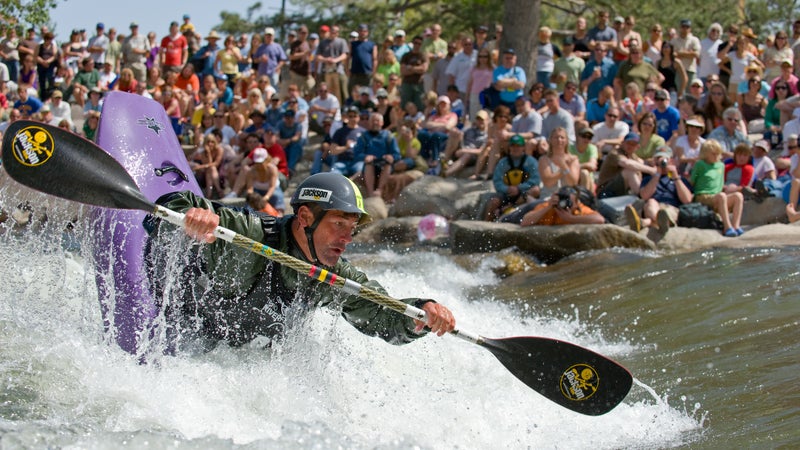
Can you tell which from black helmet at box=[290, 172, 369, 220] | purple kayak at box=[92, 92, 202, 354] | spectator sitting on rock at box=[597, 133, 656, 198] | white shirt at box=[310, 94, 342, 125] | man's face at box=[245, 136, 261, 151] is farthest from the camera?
white shirt at box=[310, 94, 342, 125]

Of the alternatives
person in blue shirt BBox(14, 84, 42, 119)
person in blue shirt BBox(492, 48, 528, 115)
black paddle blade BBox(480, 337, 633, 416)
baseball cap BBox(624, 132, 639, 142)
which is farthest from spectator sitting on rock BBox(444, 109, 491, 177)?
black paddle blade BBox(480, 337, 633, 416)

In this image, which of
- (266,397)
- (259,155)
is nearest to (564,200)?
(259,155)

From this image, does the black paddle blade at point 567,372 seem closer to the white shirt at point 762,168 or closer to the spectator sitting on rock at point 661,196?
the spectator sitting on rock at point 661,196

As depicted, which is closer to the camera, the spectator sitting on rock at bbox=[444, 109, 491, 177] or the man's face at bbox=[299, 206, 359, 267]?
the man's face at bbox=[299, 206, 359, 267]

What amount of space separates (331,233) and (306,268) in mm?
256

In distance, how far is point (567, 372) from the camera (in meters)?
5.45

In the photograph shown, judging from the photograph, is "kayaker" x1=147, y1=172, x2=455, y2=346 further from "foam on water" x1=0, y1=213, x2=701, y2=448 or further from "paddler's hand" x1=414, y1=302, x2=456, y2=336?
"foam on water" x1=0, y1=213, x2=701, y2=448

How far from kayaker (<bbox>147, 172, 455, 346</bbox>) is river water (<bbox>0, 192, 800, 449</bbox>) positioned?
0.17 metres

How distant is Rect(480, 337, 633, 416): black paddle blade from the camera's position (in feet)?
17.5

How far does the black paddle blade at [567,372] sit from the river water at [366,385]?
182 millimetres

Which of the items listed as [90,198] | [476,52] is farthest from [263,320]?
[476,52]

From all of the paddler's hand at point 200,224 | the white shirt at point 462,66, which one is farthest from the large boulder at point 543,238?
the paddler's hand at point 200,224

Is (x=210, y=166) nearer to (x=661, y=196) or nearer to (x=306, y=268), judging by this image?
(x=661, y=196)

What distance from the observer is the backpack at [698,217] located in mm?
10562
